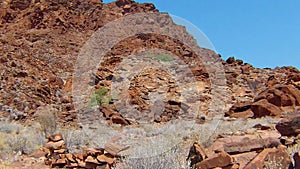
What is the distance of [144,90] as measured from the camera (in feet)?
60.6

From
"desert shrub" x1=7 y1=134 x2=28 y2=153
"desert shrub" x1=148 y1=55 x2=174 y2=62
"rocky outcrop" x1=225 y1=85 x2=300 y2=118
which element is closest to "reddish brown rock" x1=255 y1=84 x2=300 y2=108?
"rocky outcrop" x1=225 y1=85 x2=300 y2=118

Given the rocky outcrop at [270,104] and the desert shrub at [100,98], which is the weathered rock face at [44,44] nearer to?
→ the desert shrub at [100,98]

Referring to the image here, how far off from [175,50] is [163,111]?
13151 mm

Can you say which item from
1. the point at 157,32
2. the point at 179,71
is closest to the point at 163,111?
the point at 179,71

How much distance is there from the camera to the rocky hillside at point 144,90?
21.9 ft

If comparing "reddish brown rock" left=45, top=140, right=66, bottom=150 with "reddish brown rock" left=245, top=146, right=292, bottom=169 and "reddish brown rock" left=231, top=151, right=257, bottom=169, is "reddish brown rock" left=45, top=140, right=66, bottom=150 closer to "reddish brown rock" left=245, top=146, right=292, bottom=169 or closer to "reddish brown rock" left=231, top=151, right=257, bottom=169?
"reddish brown rock" left=231, top=151, right=257, bottom=169

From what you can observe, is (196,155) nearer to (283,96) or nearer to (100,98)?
(283,96)

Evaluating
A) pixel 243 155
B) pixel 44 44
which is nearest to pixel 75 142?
pixel 243 155

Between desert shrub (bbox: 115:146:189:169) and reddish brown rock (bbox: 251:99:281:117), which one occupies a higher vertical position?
reddish brown rock (bbox: 251:99:281:117)

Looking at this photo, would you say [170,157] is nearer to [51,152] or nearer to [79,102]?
[51,152]

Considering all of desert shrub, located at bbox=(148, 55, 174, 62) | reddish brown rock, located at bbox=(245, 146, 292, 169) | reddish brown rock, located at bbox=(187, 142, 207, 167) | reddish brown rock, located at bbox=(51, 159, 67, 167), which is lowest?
reddish brown rock, located at bbox=(51, 159, 67, 167)

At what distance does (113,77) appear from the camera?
20.5m

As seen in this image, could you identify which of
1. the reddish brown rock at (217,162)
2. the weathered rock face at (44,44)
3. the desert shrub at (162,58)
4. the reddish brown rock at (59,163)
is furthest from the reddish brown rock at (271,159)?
the desert shrub at (162,58)

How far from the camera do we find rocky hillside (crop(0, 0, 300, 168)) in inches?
263
